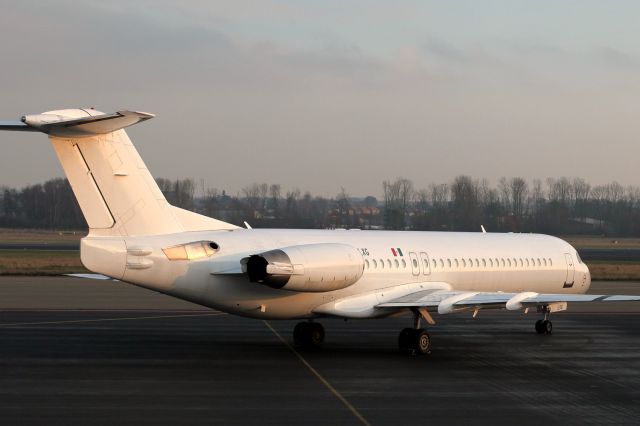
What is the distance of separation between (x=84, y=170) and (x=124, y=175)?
0.79 meters

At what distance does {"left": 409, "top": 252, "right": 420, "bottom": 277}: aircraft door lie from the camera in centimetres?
2447

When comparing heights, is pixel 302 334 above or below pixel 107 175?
below

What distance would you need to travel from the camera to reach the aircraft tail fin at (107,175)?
62.5 ft

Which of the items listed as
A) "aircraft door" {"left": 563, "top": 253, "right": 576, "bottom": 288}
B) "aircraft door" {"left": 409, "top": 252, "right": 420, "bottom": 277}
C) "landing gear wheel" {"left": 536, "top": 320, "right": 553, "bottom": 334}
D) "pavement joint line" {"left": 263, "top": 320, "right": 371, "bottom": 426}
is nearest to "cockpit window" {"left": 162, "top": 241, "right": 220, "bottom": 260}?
"pavement joint line" {"left": 263, "top": 320, "right": 371, "bottom": 426}

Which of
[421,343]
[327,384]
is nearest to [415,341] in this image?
[421,343]

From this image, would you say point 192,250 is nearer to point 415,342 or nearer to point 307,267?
point 307,267

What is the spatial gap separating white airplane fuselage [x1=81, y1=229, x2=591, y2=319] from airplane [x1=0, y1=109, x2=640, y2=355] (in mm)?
25

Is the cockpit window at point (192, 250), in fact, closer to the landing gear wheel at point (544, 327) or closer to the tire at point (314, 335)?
the tire at point (314, 335)

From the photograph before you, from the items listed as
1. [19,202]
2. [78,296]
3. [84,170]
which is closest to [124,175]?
[84,170]

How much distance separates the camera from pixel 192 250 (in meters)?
20.2

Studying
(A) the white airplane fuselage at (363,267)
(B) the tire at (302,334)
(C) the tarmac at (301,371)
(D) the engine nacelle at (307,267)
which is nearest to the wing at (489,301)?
(A) the white airplane fuselage at (363,267)

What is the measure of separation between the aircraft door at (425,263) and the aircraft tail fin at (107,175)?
6.85 m

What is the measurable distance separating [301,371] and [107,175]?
207 inches

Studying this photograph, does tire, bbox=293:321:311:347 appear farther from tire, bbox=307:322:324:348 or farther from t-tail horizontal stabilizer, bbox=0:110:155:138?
t-tail horizontal stabilizer, bbox=0:110:155:138
